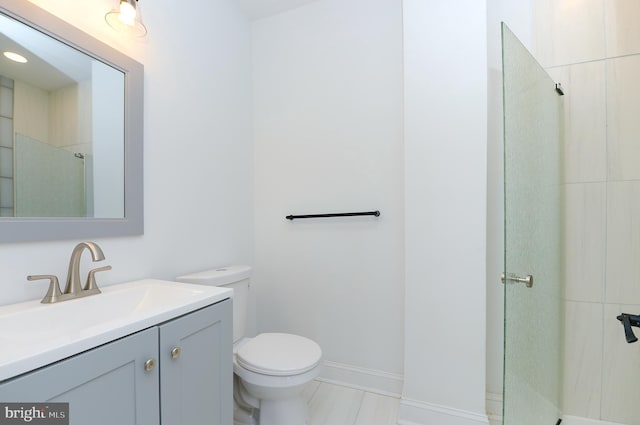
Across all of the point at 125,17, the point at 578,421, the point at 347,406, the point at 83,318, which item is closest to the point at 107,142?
the point at 125,17

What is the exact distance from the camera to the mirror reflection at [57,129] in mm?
1011

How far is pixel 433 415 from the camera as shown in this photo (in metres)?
1.53

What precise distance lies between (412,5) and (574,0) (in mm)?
767

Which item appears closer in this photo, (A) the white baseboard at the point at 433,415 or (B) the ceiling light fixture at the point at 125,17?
(B) the ceiling light fixture at the point at 125,17

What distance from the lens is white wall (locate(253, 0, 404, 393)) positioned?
6.03 feet

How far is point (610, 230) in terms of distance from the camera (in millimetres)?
1438

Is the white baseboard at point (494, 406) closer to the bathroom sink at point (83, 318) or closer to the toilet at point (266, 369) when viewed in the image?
the toilet at point (266, 369)

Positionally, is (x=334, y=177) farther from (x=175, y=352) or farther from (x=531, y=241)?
(x=175, y=352)

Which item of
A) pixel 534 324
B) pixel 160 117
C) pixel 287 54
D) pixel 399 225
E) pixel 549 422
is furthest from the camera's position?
pixel 287 54

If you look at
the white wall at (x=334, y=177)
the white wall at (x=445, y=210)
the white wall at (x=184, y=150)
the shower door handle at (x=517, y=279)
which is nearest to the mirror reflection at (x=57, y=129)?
the white wall at (x=184, y=150)

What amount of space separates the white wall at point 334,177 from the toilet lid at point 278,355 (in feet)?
1.52

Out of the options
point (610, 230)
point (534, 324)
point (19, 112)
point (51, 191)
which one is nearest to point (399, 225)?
point (534, 324)

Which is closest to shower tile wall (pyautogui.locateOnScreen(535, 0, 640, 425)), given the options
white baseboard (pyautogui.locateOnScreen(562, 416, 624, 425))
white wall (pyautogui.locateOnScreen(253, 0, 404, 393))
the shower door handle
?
white baseboard (pyautogui.locateOnScreen(562, 416, 624, 425))

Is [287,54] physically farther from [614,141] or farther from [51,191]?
[614,141]
